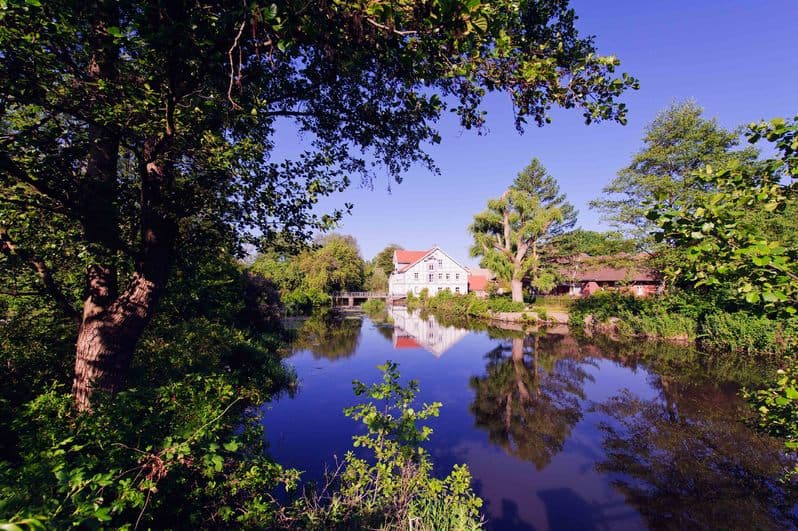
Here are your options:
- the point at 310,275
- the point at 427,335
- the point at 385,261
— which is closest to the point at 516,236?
the point at 427,335

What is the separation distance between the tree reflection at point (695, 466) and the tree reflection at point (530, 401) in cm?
111

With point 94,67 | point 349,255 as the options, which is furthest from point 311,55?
point 349,255

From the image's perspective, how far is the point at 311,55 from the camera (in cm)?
427

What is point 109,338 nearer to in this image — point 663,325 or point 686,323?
point 686,323

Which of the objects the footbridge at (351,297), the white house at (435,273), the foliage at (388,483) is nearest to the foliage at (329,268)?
the footbridge at (351,297)

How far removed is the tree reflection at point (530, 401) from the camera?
8203 millimetres

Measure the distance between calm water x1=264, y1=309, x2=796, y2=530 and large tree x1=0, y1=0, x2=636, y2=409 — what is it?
17.3 feet

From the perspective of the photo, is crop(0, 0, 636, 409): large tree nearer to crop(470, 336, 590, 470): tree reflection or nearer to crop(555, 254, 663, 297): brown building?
crop(470, 336, 590, 470): tree reflection

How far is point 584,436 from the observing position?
8.44m

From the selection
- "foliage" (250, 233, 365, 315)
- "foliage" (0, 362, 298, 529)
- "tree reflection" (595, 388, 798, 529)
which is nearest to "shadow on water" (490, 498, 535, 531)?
"tree reflection" (595, 388, 798, 529)

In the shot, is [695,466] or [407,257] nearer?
[695,466]

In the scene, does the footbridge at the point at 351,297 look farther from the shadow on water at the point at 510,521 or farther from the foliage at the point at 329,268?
the shadow on water at the point at 510,521

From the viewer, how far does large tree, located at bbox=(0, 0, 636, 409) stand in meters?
2.65

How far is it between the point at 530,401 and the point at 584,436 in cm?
240
